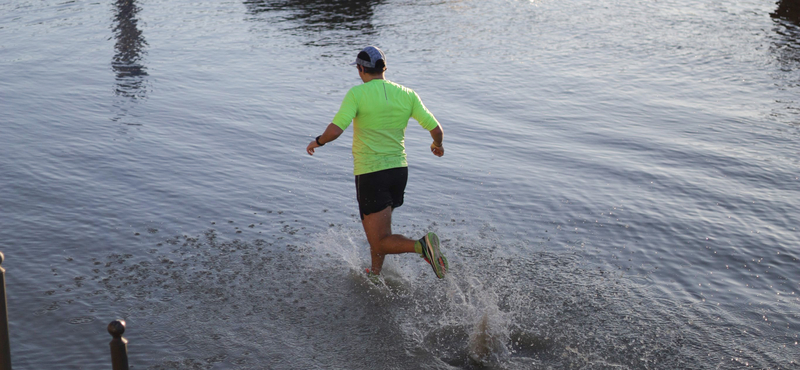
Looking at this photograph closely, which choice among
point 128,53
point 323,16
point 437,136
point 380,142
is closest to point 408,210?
point 437,136

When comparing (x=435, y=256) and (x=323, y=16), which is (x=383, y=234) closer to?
(x=435, y=256)

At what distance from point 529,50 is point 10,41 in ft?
35.5

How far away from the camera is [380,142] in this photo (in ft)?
19.5

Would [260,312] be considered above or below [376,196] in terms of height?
below

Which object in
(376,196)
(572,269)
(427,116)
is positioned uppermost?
(427,116)

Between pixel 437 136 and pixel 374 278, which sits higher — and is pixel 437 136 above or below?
above

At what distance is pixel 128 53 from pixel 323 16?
21.5 feet

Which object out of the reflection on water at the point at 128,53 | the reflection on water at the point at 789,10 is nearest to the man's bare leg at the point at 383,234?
the reflection on water at the point at 128,53

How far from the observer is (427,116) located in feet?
19.8

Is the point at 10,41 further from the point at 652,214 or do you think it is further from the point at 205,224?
the point at 652,214

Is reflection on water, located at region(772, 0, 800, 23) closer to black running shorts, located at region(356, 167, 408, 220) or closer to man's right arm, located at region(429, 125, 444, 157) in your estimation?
man's right arm, located at region(429, 125, 444, 157)

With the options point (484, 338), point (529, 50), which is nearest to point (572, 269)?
point (484, 338)

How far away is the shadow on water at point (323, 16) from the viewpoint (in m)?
18.4

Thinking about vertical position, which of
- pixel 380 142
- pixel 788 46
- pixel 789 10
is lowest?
pixel 788 46
